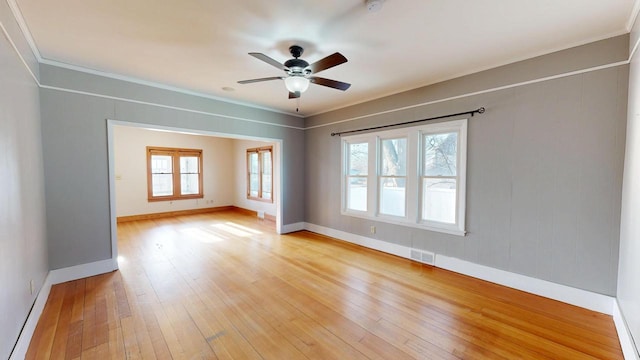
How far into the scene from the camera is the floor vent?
3.75 metres

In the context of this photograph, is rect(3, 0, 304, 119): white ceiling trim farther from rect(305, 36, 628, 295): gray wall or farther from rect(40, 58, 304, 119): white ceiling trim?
rect(305, 36, 628, 295): gray wall

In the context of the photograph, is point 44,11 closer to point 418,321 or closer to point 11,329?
point 11,329

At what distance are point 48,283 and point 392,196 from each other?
15.3ft

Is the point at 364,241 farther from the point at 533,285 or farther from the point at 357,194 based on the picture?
the point at 533,285

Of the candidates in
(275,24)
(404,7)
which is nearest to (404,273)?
(404,7)

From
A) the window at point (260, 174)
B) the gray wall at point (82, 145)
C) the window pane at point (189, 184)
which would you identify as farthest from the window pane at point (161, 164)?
the gray wall at point (82, 145)

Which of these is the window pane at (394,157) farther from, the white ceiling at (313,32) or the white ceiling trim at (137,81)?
the white ceiling trim at (137,81)

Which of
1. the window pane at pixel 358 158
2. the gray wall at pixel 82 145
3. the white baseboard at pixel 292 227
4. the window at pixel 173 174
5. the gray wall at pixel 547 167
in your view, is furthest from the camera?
the window at pixel 173 174

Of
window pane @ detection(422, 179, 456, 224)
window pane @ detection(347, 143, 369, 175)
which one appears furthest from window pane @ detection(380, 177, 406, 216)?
window pane @ detection(347, 143, 369, 175)

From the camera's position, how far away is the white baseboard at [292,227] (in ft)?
18.5

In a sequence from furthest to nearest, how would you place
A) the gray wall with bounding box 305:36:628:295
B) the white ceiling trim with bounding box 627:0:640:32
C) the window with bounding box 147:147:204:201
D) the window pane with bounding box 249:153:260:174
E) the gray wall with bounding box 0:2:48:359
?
1. the window pane with bounding box 249:153:260:174
2. the window with bounding box 147:147:204:201
3. the gray wall with bounding box 305:36:628:295
4. the white ceiling trim with bounding box 627:0:640:32
5. the gray wall with bounding box 0:2:48:359

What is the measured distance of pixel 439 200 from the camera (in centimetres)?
374

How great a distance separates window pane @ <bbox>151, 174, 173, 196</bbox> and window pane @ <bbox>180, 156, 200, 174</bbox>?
1.33 feet

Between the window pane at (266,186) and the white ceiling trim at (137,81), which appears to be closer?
the white ceiling trim at (137,81)
